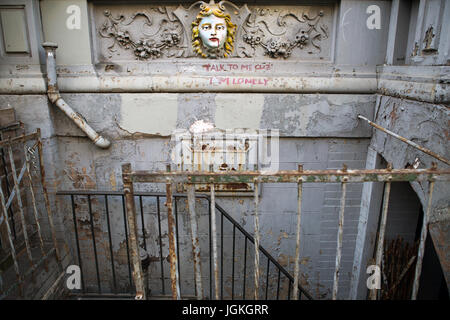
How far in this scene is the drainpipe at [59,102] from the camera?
3615 mm

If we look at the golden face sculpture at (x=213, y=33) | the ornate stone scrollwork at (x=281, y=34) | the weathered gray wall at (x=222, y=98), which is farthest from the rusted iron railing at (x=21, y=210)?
the ornate stone scrollwork at (x=281, y=34)

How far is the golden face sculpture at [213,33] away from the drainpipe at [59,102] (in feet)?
5.58

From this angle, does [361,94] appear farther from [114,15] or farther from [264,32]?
[114,15]

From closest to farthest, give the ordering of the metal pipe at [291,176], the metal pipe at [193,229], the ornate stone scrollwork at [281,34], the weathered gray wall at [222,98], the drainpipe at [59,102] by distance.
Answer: the metal pipe at [291,176] < the metal pipe at [193,229] < the drainpipe at [59,102] < the weathered gray wall at [222,98] < the ornate stone scrollwork at [281,34]

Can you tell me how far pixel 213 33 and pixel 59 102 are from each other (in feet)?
6.95

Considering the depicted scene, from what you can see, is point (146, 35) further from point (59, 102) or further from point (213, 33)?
point (59, 102)

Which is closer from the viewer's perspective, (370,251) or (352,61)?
(352,61)

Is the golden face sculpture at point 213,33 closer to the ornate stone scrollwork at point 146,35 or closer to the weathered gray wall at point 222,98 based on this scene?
the weathered gray wall at point 222,98

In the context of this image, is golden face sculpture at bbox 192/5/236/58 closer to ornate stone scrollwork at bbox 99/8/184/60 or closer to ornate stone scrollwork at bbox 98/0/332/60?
ornate stone scrollwork at bbox 98/0/332/60

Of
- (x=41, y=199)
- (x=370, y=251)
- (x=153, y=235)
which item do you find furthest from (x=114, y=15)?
(x=370, y=251)

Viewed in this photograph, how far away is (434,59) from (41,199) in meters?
4.95

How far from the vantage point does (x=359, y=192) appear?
13.9 feet

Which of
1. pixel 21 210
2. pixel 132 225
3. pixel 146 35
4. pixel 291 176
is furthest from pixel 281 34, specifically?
pixel 21 210

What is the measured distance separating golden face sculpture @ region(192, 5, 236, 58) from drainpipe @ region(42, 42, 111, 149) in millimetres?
1701
